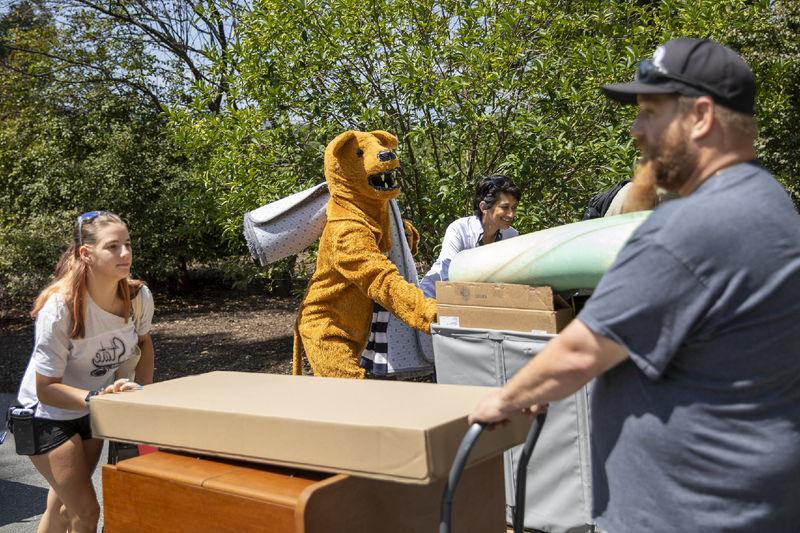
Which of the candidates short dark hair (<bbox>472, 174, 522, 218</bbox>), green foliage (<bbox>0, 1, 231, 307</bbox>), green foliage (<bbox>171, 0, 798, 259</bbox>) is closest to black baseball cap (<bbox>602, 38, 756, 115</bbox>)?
short dark hair (<bbox>472, 174, 522, 218</bbox>)

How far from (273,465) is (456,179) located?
4.44 metres

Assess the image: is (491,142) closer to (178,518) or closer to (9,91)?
(178,518)

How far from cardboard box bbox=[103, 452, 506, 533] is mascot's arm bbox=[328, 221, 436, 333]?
1612 millimetres

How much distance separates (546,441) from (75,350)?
1.98 metres

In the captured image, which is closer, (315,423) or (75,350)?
(315,423)

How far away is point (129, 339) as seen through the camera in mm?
→ 3457

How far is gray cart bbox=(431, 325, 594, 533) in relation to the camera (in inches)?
146

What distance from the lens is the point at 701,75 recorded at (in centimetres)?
179

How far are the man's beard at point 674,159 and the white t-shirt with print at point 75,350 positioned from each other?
89.3 inches

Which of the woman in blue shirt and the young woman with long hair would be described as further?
the woman in blue shirt

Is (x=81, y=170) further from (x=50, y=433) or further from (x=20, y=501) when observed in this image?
(x=50, y=433)

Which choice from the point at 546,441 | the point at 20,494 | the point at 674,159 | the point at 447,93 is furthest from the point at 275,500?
the point at 447,93

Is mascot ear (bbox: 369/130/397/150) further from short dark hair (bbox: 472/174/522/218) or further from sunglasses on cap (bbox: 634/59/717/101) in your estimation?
sunglasses on cap (bbox: 634/59/717/101)

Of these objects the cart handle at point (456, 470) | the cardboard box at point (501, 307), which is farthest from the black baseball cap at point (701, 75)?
the cardboard box at point (501, 307)
